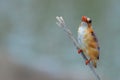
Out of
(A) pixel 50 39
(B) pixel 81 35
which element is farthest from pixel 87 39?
(A) pixel 50 39

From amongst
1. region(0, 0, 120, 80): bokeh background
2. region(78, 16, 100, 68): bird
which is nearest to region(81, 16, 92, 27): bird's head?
region(78, 16, 100, 68): bird

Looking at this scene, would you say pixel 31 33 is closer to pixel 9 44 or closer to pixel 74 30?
pixel 9 44

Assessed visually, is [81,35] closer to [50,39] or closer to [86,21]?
[86,21]

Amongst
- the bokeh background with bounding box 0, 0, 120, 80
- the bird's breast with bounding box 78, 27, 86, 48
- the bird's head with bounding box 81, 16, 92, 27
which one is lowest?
the bird's breast with bounding box 78, 27, 86, 48

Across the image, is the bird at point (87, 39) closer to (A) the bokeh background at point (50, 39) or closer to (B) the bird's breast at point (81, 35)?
(B) the bird's breast at point (81, 35)

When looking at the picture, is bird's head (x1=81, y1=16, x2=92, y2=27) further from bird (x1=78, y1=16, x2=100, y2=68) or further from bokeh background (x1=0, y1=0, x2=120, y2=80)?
bokeh background (x1=0, y1=0, x2=120, y2=80)

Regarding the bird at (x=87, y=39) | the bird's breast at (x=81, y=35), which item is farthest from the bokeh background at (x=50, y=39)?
Answer: the bird's breast at (x=81, y=35)

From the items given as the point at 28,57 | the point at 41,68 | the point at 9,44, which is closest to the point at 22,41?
the point at 9,44
